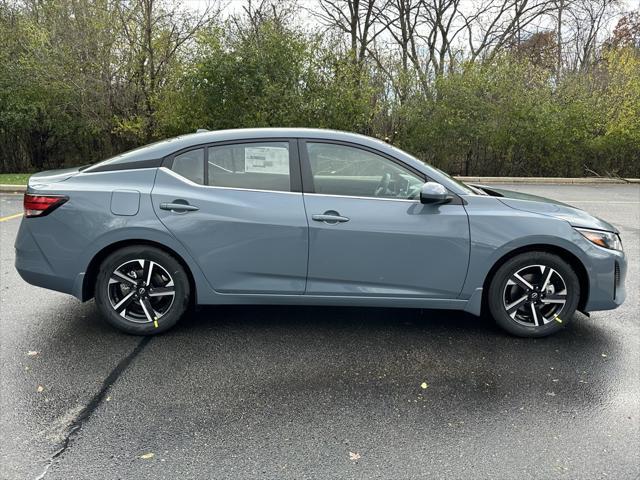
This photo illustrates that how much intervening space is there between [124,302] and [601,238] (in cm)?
362

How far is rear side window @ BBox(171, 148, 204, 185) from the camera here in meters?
3.88

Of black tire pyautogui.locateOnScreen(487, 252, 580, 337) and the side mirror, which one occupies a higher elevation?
the side mirror

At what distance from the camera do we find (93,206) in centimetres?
377

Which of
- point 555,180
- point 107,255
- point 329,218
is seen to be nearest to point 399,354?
point 329,218

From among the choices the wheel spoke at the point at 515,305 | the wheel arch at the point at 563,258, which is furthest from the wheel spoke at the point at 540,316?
the wheel arch at the point at 563,258

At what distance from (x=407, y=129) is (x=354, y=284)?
15.0 metres

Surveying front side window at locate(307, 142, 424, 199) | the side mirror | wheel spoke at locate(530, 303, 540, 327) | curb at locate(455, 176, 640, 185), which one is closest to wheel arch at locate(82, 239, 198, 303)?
front side window at locate(307, 142, 424, 199)

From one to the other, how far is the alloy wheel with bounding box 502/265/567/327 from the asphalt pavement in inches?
8.1

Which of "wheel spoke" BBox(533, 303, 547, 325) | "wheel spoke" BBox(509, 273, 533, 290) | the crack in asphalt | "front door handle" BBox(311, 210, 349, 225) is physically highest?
"front door handle" BBox(311, 210, 349, 225)

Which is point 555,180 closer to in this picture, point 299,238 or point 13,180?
point 299,238

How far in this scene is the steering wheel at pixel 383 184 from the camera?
3.88m

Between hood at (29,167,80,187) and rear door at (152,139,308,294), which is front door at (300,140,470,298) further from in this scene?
hood at (29,167,80,187)

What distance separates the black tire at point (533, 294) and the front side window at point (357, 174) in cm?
94

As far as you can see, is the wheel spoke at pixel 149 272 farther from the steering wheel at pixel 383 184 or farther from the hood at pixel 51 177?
the steering wheel at pixel 383 184
